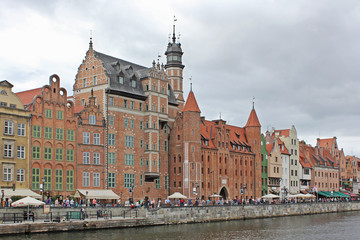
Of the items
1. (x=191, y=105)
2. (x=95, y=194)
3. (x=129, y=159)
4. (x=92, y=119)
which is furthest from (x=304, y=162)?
(x=95, y=194)

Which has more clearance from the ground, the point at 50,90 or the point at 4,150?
the point at 50,90

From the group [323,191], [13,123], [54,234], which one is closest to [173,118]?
Answer: [13,123]

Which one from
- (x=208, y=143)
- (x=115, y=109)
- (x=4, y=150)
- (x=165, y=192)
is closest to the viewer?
(x=4, y=150)

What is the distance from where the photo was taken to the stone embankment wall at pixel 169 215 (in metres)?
56.7

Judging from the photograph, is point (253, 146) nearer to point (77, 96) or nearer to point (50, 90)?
point (77, 96)

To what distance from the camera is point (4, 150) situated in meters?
71.1

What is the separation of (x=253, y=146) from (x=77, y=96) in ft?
148

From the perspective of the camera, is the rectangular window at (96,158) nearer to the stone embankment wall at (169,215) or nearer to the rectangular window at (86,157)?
the rectangular window at (86,157)

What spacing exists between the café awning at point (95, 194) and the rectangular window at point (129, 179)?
5431 mm

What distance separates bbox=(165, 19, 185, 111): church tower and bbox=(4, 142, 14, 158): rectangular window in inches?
1735

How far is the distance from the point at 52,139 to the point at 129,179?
645 inches

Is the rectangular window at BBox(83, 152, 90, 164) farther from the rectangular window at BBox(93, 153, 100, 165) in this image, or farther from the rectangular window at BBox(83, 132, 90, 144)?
the rectangular window at BBox(83, 132, 90, 144)

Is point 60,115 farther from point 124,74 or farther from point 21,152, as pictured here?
point 124,74

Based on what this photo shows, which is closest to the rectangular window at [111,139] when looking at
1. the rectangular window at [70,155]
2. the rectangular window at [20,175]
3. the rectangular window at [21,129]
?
the rectangular window at [70,155]
